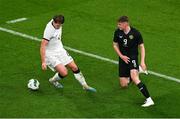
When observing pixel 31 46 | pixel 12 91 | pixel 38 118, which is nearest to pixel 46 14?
pixel 31 46

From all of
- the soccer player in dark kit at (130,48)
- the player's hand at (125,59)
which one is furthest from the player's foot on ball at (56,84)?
the player's hand at (125,59)

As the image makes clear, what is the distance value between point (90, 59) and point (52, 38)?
288cm

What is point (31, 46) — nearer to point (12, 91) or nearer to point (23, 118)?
point (12, 91)

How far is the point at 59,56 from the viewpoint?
45.7 feet

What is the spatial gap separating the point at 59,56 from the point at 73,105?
1427 millimetres

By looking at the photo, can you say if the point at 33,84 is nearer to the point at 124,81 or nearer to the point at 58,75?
the point at 58,75

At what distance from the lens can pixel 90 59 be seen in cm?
1634

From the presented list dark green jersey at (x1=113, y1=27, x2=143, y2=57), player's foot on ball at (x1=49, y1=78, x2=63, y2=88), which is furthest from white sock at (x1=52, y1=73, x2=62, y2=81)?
dark green jersey at (x1=113, y1=27, x2=143, y2=57)

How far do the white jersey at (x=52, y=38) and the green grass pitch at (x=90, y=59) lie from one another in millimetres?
1146

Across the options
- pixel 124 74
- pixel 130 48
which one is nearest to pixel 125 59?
pixel 130 48

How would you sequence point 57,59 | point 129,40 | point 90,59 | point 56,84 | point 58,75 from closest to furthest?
point 129,40 < point 57,59 < point 58,75 < point 56,84 < point 90,59

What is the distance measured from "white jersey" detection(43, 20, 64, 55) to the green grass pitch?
1146mm

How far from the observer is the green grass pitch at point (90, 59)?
13.3 metres

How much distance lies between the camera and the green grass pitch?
13258 mm
